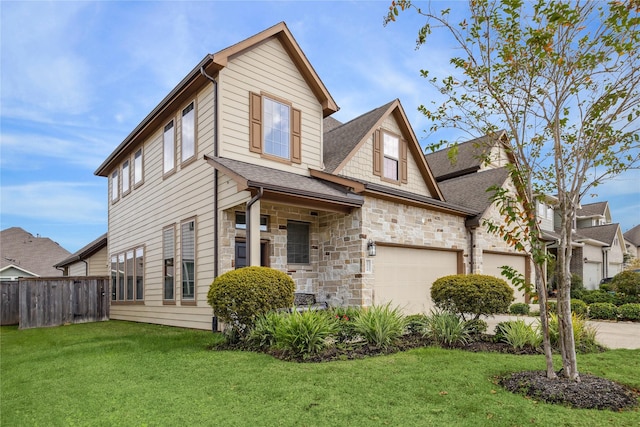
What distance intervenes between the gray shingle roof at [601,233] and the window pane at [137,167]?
26.8 meters

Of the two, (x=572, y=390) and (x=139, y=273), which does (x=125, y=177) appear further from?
(x=572, y=390)

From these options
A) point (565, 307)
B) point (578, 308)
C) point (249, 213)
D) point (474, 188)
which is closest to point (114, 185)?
point (249, 213)

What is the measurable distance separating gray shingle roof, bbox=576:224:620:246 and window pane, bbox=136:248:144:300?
2662cm

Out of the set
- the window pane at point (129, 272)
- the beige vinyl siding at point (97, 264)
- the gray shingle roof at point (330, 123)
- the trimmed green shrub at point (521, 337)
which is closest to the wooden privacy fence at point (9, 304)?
the beige vinyl siding at point (97, 264)

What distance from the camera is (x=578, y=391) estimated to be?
15.0 feet

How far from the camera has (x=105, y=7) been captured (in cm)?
1115

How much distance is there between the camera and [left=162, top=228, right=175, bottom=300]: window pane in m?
12.1

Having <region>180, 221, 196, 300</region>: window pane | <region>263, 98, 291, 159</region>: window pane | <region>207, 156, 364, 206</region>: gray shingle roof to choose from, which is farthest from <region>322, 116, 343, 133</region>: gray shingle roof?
<region>180, 221, 196, 300</region>: window pane

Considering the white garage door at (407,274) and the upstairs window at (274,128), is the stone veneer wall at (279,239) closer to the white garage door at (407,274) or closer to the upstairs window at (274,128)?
the upstairs window at (274,128)

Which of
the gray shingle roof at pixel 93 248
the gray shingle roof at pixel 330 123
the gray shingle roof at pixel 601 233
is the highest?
the gray shingle roof at pixel 330 123

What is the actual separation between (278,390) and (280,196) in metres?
4.99

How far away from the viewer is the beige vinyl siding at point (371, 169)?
1212cm

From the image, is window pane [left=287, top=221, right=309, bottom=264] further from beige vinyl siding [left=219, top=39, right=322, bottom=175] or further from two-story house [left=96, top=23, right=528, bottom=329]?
beige vinyl siding [left=219, top=39, right=322, bottom=175]

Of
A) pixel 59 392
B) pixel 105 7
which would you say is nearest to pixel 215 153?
pixel 105 7
